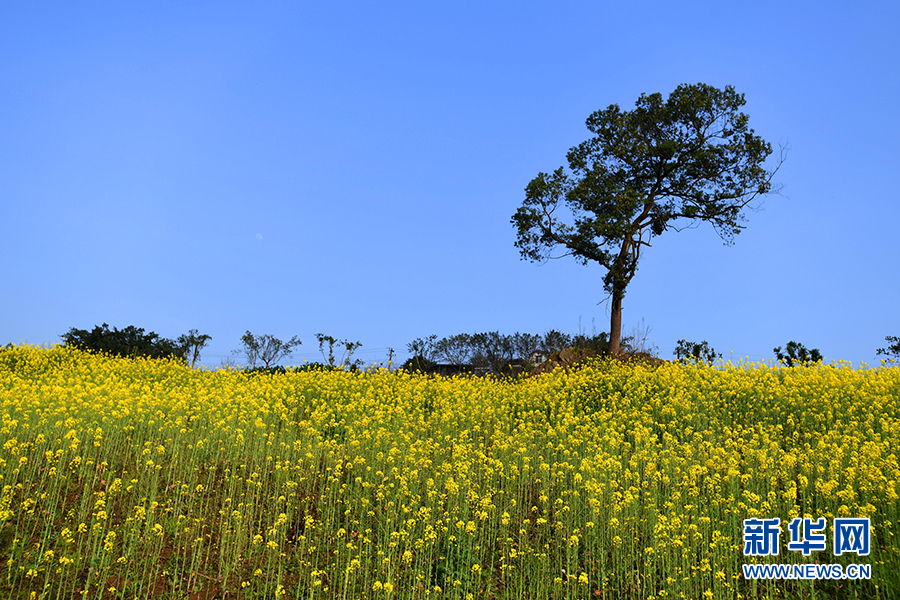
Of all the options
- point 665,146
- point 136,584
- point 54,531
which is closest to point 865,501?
point 136,584

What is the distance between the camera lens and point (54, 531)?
6621 millimetres

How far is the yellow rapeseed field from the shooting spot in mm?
6160

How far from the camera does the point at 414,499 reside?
289 inches

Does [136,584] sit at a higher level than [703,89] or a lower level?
lower

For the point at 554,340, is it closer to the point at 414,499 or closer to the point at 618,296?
the point at 618,296

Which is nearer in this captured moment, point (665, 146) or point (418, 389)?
point (418, 389)

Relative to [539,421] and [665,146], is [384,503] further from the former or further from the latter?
[665,146]

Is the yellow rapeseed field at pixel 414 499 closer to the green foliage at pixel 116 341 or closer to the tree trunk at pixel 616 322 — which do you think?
the tree trunk at pixel 616 322

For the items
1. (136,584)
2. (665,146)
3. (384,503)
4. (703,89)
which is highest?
(703,89)

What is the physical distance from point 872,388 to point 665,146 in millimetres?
18256
